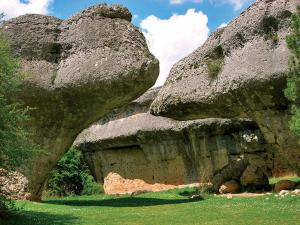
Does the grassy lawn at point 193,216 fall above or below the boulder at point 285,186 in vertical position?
below

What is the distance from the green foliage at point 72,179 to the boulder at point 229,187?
40.7 ft

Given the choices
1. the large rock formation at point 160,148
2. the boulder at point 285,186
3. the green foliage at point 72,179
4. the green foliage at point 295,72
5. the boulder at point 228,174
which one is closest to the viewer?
the green foliage at point 295,72

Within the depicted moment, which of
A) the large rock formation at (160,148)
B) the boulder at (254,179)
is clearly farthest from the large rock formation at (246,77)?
the large rock formation at (160,148)

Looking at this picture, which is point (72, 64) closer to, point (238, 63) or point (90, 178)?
point (238, 63)

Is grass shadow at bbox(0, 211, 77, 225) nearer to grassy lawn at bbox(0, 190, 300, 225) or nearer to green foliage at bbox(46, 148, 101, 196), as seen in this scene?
grassy lawn at bbox(0, 190, 300, 225)

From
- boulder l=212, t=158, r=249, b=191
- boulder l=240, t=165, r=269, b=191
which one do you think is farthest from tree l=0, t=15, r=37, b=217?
boulder l=212, t=158, r=249, b=191

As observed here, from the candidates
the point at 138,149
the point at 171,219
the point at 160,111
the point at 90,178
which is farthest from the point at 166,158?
the point at 171,219

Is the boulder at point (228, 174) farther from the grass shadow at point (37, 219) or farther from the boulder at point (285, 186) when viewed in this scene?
the grass shadow at point (37, 219)

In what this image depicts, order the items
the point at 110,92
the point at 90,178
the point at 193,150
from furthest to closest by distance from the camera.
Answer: the point at 90,178
the point at 193,150
the point at 110,92

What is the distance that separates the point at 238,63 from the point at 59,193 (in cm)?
1742

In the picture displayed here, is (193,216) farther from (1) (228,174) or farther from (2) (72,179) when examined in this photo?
(2) (72,179)

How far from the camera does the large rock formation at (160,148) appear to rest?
30078 mm

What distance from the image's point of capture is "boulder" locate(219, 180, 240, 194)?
80.2ft

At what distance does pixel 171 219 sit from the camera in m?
13.5
